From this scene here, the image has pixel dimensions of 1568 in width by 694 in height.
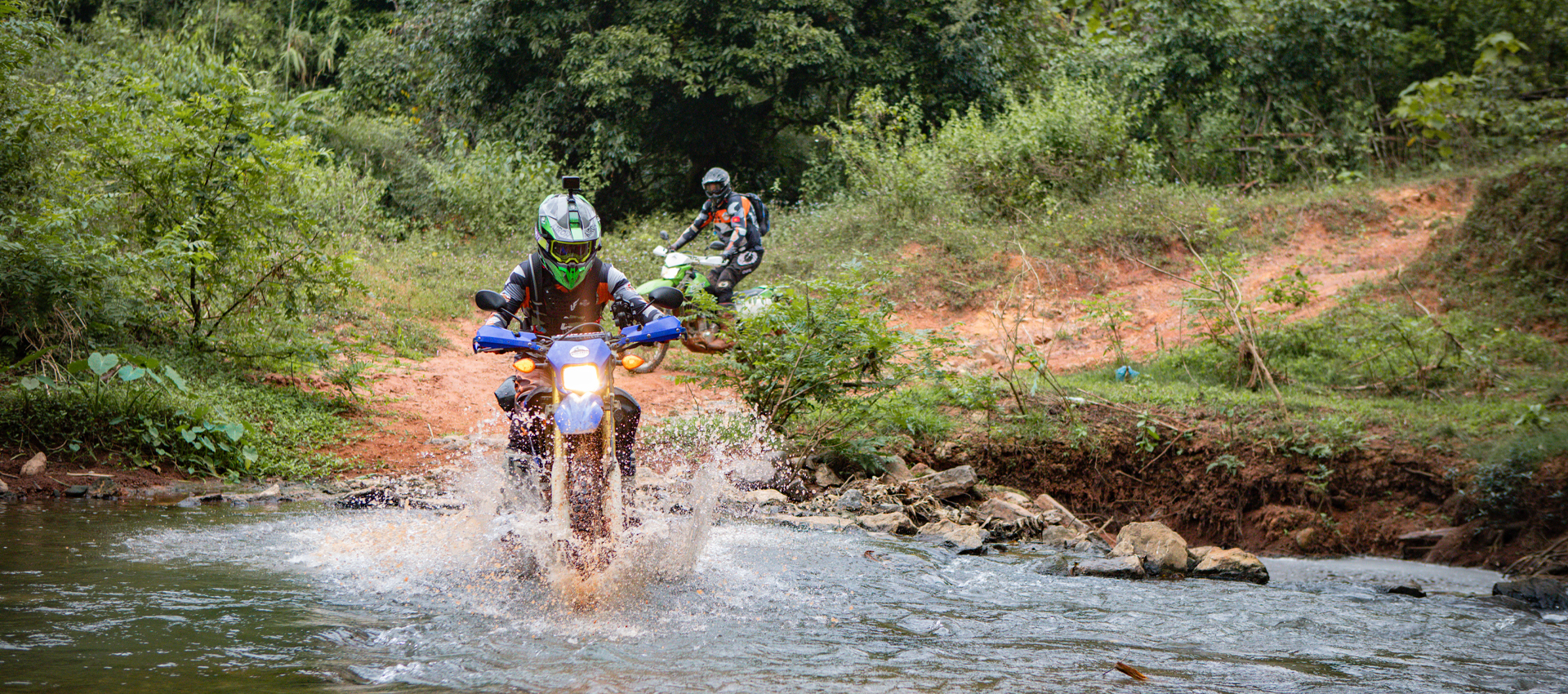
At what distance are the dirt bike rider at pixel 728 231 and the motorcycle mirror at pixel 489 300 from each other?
7853 mm

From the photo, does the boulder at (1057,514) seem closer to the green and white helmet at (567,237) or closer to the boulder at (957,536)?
the boulder at (957,536)

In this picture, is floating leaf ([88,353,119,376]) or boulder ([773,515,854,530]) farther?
floating leaf ([88,353,119,376])

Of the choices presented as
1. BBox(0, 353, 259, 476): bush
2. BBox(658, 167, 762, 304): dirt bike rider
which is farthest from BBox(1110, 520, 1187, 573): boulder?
BBox(658, 167, 762, 304): dirt bike rider

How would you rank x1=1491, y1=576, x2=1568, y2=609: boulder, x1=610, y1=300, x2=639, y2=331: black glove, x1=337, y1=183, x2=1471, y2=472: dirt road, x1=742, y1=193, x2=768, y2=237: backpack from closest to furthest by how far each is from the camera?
x1=610, y1=300, x2=639, y2=331: black glove
x1=1491, y1=576, x2=1568, y2=609: boulder
x1=337, y1=183, x2=1471, y2=472: dirt road
x1=742, y1=193, x2=768, y2=237: backpack

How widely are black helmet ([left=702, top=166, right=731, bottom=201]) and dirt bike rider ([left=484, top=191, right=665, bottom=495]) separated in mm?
6887

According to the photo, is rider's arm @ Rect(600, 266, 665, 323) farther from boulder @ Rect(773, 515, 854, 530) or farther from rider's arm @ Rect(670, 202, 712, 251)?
rider's arm @ Rect(670, 202, 712, 251)

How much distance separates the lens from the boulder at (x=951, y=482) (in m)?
8.66

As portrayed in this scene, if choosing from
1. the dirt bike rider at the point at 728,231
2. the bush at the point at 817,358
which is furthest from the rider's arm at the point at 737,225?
the bush at the point at 817,358

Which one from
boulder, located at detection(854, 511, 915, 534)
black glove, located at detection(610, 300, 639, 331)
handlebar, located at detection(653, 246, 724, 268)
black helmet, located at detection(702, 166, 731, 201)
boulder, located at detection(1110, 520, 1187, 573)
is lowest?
boulder, located at detection(854, 511, 915, 534)

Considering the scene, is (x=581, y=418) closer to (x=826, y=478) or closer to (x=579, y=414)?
(x=579, y=414)

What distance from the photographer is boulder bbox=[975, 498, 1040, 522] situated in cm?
811

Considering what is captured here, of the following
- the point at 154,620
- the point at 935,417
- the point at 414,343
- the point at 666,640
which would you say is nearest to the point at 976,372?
the point at 935,417

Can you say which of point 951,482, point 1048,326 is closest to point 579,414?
point 951,482

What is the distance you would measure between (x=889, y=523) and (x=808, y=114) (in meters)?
17.1
